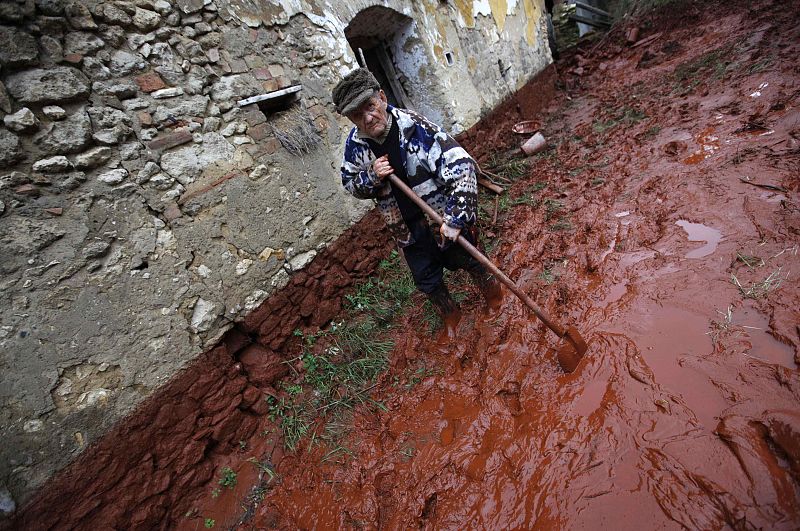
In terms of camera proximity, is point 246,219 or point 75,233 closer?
point 75,233

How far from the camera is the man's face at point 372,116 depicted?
6.91 feet

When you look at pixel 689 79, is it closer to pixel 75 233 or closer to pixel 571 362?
pixel 571 362

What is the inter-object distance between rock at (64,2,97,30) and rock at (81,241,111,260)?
129cm

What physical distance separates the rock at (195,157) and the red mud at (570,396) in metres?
1.16

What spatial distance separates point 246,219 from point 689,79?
21.9 feet

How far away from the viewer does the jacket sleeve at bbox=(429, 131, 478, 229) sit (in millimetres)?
2178

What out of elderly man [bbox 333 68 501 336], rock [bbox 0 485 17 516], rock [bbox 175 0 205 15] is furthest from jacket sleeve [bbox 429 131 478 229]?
rock [bbox 0 485 17 516]

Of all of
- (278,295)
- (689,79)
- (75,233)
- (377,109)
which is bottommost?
(689,79)

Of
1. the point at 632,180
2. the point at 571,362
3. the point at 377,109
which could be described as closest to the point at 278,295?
the point at 377,109

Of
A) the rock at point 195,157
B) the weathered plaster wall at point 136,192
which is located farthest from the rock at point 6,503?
the rock at point 195,157

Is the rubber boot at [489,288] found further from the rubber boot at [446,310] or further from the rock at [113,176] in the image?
the rock at [113,176]

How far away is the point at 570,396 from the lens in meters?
1.99

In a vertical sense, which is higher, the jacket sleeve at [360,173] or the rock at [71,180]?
the rock at [71,180]

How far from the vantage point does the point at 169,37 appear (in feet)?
8.05
